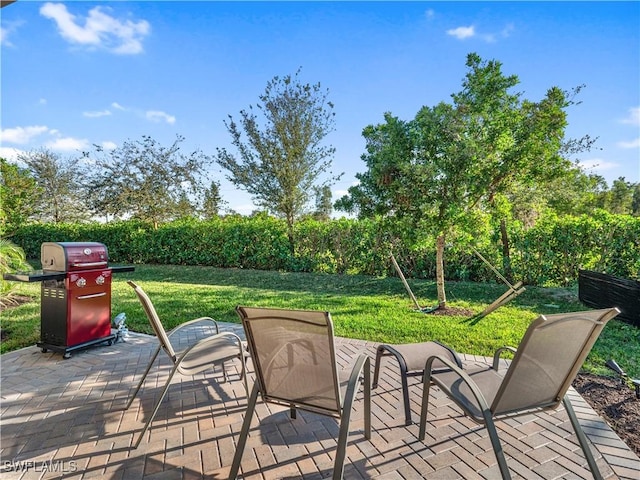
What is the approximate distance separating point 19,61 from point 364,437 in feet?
30.3

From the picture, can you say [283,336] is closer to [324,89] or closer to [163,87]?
[163,87]

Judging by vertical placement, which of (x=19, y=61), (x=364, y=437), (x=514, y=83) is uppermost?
(x=19, y=61)

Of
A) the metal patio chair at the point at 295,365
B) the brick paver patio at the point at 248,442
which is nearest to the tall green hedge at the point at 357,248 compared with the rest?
the brick paver patio at the point at 248,442

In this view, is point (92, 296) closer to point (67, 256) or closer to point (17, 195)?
point (67, 256)

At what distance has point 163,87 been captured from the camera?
31.5 ft

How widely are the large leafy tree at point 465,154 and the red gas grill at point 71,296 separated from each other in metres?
4.27

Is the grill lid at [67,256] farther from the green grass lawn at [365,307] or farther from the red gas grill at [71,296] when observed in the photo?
the green grass lawn at [365,307]

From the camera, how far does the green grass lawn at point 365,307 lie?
15.2 ft

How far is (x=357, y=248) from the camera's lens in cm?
1003

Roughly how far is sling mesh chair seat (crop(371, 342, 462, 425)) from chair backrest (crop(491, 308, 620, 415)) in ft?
2.01

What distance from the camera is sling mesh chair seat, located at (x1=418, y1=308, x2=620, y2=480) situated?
1814 millimetres

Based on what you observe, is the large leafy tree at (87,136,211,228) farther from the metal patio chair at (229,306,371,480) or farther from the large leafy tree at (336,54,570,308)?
the metal patio chair at (229,306,371,480)

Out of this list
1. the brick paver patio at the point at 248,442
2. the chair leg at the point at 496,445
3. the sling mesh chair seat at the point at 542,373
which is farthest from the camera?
the brick paver patio at the point at 248,442

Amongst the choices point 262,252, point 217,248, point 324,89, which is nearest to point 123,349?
point 262,252
